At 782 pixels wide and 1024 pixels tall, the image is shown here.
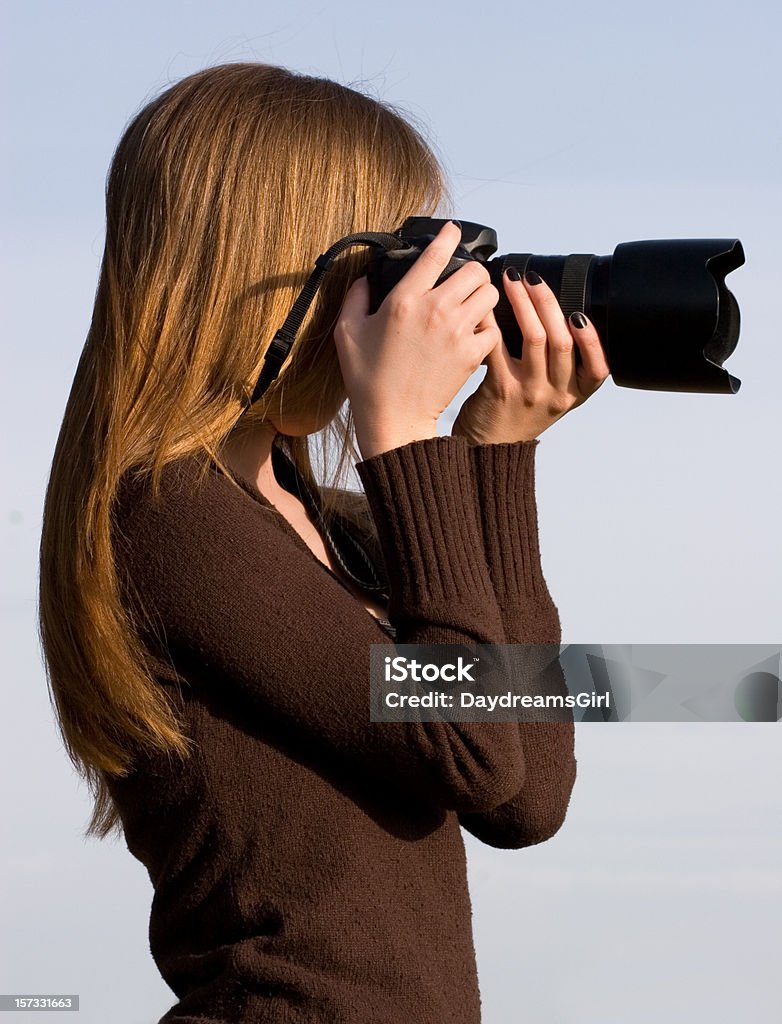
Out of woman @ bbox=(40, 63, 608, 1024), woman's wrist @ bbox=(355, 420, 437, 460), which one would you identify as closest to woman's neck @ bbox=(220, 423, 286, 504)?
woman @ bbox=(40, 63, 608, 1024)

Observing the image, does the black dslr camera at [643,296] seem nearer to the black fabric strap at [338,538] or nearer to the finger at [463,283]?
the finger at [463,283]

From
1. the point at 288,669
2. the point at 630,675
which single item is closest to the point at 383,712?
the point at 288,669

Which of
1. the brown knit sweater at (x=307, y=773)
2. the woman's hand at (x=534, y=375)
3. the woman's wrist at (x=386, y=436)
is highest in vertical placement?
the woman's hand at (x=534, y=375)

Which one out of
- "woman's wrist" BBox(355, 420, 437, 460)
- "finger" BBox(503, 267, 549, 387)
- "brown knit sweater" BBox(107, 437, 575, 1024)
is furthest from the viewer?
"finger" BBox(503, 267, 549, 387)

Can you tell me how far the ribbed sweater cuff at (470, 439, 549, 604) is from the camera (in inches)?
40.5

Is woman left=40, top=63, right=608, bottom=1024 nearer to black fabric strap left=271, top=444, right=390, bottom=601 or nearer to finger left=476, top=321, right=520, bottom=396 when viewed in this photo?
finger left=476, top=321, right=520, bottom=396

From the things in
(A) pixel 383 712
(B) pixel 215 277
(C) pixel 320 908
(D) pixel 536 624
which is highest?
(B) pixel 215 277

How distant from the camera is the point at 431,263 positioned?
100 cm

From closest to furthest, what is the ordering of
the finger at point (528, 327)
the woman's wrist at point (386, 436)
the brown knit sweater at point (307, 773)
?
the brown knit sweater at point (307, 773), the woman's wrist at point (386, 436), the finger at point (528, 327)

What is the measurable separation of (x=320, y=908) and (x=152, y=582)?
0.26 m

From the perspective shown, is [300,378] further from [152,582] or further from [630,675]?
[630,675]

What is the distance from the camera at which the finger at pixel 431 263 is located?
984 millimetres

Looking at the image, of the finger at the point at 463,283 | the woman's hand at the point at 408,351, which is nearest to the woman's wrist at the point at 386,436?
the woman's hand at the point at 408,351

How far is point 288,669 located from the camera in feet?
2.91
